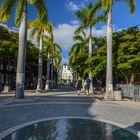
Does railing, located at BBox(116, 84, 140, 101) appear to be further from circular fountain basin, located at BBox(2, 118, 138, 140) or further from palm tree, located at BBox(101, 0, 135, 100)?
circular fountain basin, located at BBox(2, 118, 138, 140)

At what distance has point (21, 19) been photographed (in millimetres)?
29719

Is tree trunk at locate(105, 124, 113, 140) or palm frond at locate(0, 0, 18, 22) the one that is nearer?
tree trunk at locate(105, 124, 113, 140)

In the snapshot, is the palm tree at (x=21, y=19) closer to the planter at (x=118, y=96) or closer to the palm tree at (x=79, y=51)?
the planter at (x=118, y=96)

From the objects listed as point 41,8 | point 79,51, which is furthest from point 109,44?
point 79,51

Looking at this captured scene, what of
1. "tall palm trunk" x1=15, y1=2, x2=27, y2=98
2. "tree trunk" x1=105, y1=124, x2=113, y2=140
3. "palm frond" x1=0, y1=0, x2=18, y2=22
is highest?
"palm frond" x1=0, y1=0, x2=18, y2=22

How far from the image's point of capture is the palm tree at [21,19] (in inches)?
1123

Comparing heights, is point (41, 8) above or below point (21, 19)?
above

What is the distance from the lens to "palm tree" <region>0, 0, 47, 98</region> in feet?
93.6

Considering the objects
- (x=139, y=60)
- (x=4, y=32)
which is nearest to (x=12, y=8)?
(x=139, y=60)

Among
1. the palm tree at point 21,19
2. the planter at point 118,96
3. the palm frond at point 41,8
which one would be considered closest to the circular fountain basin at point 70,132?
the palm tree at point 21,19

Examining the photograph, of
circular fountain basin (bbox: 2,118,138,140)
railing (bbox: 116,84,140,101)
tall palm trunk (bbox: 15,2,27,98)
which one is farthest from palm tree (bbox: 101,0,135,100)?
circular fountain basin (bbox: 2,118,138,140)

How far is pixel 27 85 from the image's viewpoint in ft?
236

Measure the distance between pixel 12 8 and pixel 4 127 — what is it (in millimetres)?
20579

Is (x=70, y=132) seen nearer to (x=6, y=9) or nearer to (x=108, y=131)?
(x=108, y=131)
